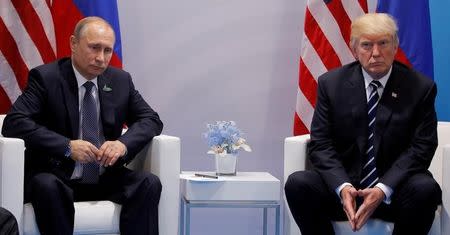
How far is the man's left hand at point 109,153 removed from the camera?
12.1ft

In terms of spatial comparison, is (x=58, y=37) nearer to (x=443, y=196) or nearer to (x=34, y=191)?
(x=34, y=191)

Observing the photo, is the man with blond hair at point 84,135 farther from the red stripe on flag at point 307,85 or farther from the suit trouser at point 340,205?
the red stripe on flag at point 307,85

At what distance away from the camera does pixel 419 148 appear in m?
3.64

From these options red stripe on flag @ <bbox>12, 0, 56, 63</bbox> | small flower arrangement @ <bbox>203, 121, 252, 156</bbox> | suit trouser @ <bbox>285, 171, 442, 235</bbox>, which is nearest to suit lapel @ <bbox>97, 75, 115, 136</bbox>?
small flower arrangement @ <bbox>203, 121, 252, 156</bbox>

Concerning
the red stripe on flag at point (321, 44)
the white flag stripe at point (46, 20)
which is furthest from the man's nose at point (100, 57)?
the red stripe on flag at point (321, 44)

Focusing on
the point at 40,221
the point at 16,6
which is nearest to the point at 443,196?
the point at 40,221

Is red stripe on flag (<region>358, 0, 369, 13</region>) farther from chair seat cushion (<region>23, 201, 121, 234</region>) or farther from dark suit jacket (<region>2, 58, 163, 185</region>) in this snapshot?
chair seat cushion (<region>23, 201, 121, 234</region>)

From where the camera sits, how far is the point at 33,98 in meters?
3.80

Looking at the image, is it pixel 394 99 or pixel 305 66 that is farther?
pixel 305 66

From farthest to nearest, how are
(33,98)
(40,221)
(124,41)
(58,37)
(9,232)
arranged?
(124,41)
(58,37)
(33,98)
(40,221)
(9,232)

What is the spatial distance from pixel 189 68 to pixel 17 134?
169 centimetres

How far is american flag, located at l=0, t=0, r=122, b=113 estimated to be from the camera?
4.60 metres

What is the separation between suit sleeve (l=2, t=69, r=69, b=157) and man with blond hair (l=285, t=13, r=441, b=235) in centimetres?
113

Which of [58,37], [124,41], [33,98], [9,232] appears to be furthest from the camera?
[124,41]
